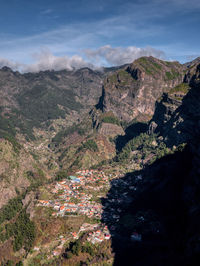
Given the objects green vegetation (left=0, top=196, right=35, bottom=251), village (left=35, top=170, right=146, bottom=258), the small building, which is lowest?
green vegetation (left=0, top=196, right=35, bottom=251)

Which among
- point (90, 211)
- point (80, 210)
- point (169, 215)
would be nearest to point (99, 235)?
point (90, 211)

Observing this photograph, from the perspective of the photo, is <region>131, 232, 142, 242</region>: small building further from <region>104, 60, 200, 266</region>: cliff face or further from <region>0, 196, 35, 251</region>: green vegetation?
<region>0, 196, 35, 251</region>: green vegetation

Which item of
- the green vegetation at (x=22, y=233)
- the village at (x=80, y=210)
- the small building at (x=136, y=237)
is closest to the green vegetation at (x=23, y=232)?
the green vegetation at (x=22, y=233)

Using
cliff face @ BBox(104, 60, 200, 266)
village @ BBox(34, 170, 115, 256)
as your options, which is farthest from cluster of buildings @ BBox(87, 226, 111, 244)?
Answer: cliff face @ BBox(104, 60, 200, 266)

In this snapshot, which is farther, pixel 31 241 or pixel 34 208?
pixel 34 208

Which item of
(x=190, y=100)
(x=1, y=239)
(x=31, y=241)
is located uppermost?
(x=190, y=100)

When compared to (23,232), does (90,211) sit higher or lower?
higher

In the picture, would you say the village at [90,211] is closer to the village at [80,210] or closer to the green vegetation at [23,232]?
the village at [80,210]

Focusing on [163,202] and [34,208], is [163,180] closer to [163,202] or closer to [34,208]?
[163,202]

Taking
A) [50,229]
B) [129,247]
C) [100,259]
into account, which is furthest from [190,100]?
[50,229]

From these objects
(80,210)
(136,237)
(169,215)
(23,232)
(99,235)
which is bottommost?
(23,232)

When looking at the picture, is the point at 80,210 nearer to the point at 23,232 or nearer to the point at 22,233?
the point at 23,232
